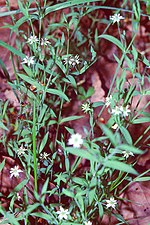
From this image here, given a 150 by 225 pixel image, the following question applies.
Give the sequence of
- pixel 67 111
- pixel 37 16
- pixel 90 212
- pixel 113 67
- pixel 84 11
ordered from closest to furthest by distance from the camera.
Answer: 1. pixel 90 212
2. pixel 37 16
3. pixel 84 11
4. pixel 67 111
5. pixel 113 67

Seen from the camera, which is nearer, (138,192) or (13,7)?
(138,192)

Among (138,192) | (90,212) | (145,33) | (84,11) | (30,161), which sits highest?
(84,11)

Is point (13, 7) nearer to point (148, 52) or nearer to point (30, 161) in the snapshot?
point (148, 52)

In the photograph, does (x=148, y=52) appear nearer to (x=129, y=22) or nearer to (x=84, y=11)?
(x=129, y=22)

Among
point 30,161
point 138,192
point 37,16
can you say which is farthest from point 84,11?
point 138,192

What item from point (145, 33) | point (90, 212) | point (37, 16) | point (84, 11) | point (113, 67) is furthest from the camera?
point (145, 33)

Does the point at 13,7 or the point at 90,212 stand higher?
the point at 13,7

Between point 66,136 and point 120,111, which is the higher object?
point 120,111

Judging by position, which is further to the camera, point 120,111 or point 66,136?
A: point 66,136

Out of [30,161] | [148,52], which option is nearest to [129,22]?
[148,52]
